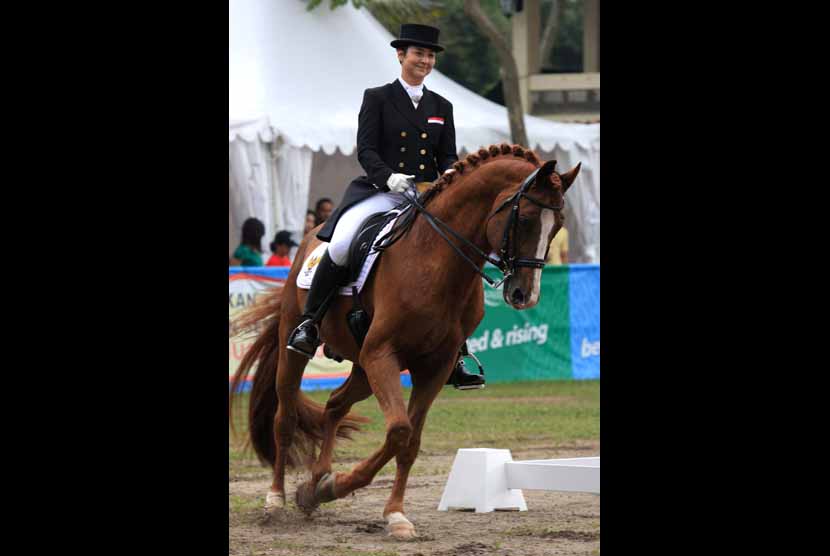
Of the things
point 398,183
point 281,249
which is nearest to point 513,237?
point 398,183

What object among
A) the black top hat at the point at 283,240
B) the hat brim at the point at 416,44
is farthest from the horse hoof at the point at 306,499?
the black top hat at the point at 283,240

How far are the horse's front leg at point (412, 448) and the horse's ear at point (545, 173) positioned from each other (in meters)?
1.37

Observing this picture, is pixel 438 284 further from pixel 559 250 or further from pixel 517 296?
pixel 559 250

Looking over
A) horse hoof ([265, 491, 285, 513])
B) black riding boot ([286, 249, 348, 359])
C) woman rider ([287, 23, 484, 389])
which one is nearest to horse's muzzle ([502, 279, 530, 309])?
woman rider ([287, 23, 484, 389])

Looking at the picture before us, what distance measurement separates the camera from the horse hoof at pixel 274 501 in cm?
894

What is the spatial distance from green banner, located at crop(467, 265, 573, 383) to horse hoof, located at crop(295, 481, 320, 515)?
27.6 feet

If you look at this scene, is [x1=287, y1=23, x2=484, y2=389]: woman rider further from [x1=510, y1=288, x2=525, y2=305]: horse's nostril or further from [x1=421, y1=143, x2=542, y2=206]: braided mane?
[x1=510, y1=288, x2=525, y2=305]: horse's nostril

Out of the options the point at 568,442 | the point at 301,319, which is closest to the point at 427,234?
the point at 301,319

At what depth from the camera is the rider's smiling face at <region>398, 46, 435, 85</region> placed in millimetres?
8625

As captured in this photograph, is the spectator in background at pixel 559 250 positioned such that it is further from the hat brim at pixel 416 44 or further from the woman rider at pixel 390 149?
the hat brim at pixel 416 44
